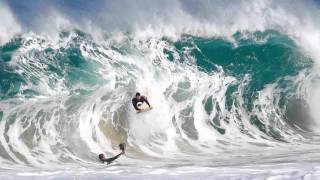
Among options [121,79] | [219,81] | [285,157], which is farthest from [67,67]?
[285,157]

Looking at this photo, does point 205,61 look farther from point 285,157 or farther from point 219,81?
point 285,157

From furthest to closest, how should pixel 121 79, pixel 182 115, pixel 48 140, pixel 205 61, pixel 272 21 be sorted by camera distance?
1. pixel 272 21
2. pixel 205 61
3. pixel 121 79
4. pixel 182 115
5. pixel 48 140

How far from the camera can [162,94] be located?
15.9m

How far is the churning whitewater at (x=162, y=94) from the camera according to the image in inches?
476

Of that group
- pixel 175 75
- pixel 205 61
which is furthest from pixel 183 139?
pixel 205 61

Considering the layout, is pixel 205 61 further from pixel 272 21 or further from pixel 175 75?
pixel 272 21

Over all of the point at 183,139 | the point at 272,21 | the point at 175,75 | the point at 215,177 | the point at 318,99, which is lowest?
the point at 215,177

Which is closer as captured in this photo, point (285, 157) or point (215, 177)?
point (215, 177)

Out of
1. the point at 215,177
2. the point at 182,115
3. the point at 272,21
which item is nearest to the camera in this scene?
the point at 215,177

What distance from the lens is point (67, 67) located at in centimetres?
1691

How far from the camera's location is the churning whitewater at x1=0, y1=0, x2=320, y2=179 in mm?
12078

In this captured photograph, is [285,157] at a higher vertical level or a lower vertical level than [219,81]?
lower

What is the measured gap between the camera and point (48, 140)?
13586 mm

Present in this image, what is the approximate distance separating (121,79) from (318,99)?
5.81m
